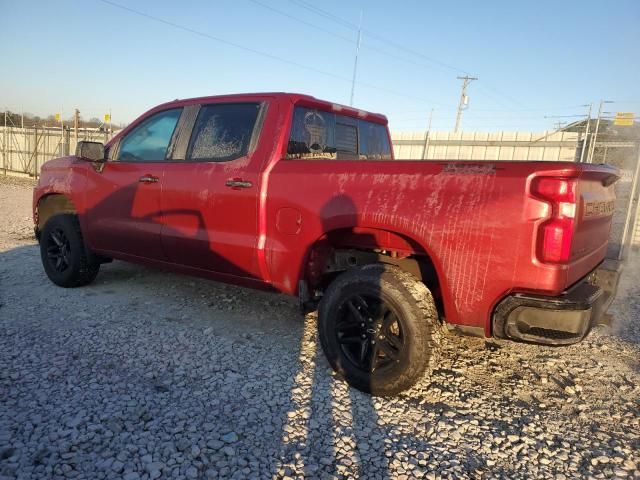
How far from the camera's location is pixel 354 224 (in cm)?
280

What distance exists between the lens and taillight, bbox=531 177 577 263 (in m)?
2.21

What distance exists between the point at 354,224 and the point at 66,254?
3.47m

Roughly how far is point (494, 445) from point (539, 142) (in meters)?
11.5

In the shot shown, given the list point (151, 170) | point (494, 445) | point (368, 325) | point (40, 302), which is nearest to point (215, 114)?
point (151, 170)

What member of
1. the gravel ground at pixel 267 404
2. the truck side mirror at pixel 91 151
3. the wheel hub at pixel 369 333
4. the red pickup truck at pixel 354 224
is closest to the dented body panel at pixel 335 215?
the red pickup truck at pixel 354 224

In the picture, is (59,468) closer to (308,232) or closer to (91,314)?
(308,232)

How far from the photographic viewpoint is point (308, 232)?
3014 mm

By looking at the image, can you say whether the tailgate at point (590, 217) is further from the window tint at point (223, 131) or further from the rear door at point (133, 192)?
the rear door at point (133, 192)

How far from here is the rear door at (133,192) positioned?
3.92m

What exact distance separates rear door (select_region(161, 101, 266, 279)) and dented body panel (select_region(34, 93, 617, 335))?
1 centimetres

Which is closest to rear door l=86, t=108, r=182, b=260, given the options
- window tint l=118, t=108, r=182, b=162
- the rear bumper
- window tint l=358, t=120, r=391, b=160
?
window tint l=118, t=108, r=182, b=162

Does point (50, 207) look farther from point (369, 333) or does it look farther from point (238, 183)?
point (369, 333)

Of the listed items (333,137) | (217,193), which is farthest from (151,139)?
(333,137)

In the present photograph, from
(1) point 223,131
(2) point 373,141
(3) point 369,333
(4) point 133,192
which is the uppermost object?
(2) point 373,141
